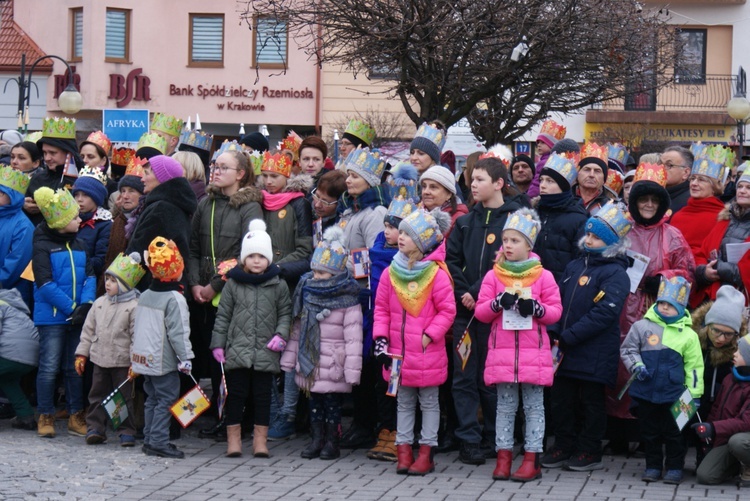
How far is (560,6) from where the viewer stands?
37.3 ft

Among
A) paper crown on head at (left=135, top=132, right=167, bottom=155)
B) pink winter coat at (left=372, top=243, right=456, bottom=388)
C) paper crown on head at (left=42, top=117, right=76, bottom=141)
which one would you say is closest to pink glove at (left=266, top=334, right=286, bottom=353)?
pink winter coat at (left=372, top=243, right=456, bottom=388)

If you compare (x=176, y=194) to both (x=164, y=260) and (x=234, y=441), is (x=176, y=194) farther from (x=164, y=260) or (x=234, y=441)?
(x=234, y=441)

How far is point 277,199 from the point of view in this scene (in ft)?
32.9

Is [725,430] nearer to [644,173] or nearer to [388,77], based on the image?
[644,173]

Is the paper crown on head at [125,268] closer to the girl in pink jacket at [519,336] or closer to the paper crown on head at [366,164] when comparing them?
the paper crown on head at [366,164]

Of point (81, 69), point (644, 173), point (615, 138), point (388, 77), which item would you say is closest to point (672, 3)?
point (615, 138)

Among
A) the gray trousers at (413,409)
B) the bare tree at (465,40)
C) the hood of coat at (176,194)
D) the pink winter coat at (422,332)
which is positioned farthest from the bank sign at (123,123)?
the gray trousers at (413,409)

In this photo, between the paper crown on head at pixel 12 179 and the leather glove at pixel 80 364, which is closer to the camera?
the leather glove at pixel 80 364

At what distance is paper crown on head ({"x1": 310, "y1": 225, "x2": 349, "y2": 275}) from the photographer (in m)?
9.08

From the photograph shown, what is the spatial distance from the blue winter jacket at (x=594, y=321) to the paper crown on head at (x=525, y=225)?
0.51 metres

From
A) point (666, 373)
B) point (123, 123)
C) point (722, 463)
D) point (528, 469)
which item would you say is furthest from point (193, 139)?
point (123, 123)

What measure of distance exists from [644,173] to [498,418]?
2.42 meters

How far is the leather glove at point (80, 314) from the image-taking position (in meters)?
9.82

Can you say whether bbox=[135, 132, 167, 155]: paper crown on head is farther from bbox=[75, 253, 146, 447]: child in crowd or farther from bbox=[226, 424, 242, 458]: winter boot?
bbox=[226, 424, 242, 458]: winter boot
